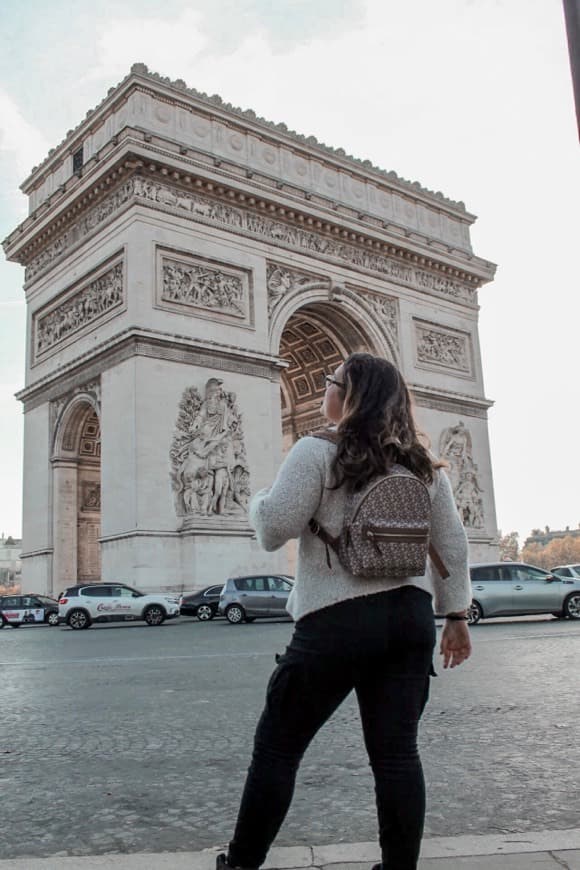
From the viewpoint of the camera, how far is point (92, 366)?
2600cm

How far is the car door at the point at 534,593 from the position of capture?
16.9m

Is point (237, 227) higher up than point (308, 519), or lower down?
higher up

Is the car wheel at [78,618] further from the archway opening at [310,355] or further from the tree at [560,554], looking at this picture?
the tree at [560,554]

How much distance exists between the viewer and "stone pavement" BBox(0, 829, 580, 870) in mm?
2582

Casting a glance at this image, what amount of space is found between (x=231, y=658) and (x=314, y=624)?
8.24m

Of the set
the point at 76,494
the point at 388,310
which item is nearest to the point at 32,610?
the point at 76,494

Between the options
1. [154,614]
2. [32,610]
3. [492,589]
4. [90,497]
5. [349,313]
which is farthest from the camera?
[349,313]

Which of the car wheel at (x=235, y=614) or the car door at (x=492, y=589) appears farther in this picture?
the car wheel at (x=235, y=614)

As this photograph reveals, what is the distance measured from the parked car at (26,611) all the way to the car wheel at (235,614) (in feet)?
22.7

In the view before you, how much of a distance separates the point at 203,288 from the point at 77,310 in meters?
4.27

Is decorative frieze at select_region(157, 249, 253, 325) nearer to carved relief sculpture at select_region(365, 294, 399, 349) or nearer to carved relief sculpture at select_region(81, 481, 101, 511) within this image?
carved relief sculpture at select_region(365, 294, 399, 349)

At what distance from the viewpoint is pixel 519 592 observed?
16.9 meters

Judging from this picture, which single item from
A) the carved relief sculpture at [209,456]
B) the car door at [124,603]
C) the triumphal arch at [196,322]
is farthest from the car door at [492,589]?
the carved relief sculpture at [209,456]

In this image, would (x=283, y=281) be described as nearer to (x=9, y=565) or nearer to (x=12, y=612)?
(x=12, y=612)
